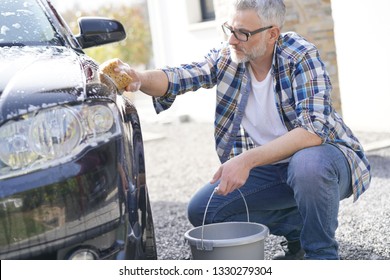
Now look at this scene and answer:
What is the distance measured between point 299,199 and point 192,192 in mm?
2890

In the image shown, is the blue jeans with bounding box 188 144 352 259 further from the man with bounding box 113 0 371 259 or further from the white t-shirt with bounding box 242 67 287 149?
the white t-shirt with bounding box 242 67 287 149

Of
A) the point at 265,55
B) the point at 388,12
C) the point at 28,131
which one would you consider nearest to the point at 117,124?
the point at 28,131

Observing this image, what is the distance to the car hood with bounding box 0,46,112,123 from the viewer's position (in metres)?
2.13

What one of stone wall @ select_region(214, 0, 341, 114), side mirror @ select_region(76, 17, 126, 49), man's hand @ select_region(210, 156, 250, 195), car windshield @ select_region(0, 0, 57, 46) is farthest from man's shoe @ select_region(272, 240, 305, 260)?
stone wall @ select_region(214, 0, 341, 114)

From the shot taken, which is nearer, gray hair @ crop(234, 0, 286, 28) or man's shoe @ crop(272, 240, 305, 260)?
gray hair @ crop(234, 0, 286, 28)

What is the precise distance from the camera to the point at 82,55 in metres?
2.93

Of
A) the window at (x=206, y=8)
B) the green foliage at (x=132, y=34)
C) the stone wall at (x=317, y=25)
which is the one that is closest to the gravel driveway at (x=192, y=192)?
the stone wall at (x=317, y=25)

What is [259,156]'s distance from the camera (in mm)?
2824

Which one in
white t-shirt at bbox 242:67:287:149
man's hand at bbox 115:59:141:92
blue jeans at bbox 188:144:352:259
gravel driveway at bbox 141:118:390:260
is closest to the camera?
blue jeans at bbox 188:144:352:259

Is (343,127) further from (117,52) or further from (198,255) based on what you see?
(117,52)

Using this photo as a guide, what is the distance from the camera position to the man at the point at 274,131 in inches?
113

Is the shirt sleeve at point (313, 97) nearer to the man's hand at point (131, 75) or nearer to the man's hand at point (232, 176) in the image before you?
the man's hand at point (232, 176)

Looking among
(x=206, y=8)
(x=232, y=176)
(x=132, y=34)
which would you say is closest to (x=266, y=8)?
(x=232, y=176)

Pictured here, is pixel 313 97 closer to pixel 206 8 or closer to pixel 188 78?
pixel 188 78
